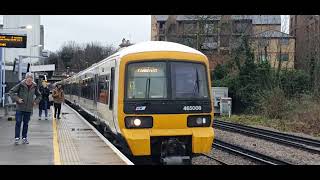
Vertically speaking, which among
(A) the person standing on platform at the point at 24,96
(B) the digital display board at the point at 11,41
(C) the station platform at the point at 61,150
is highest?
(B) the digital display board at the point at 11,41

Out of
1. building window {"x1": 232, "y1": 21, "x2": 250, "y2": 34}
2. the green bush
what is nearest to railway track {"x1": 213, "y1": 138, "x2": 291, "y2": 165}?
the green bush

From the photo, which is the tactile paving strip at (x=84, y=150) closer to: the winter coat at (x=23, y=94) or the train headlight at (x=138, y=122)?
the train headlight at (x=138, y=122)

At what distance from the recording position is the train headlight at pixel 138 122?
1117 centimetres

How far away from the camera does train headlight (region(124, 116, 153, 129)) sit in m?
11.2

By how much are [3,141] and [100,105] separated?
3334 mm

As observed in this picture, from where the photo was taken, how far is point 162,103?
37.1 feet

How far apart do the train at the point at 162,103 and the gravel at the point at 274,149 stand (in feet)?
13.2

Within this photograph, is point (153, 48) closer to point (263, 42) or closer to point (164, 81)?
point (164, 81)

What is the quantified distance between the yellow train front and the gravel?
4007mm

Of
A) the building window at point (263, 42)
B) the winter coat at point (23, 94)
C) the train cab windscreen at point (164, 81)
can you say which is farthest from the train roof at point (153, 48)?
the building window at point (263, 42)

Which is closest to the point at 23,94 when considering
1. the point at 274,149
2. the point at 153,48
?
the point at 153,48

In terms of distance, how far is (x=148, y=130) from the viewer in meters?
11.1

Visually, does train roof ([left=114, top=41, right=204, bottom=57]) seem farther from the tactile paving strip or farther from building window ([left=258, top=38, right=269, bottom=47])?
building window ([left=258, top=38, right=269, bottom=47])
